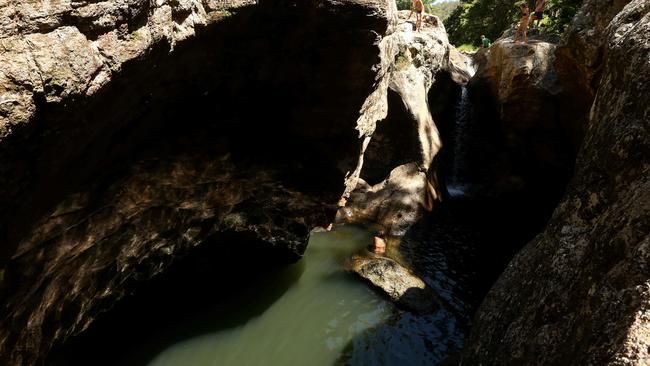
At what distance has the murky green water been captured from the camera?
24.8 feet

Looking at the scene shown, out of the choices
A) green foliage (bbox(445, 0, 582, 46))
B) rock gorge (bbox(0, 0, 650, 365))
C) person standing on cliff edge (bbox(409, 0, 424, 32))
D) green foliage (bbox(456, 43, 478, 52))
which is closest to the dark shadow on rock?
rock gorge (bbox(0, 0, 650, 365))

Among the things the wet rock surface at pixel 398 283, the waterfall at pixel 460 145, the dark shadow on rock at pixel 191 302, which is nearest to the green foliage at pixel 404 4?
the waterfall at pixel 460 145

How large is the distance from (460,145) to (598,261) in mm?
16146

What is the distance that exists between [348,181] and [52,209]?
5.14 m

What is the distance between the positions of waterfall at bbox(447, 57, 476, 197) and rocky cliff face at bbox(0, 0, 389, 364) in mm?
10685

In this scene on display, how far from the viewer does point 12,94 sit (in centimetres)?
261

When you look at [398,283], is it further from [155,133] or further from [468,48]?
[468,48]

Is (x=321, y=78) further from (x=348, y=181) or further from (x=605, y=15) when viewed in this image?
(x=605, y=15)

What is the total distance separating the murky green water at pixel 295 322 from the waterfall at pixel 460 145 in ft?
28.7

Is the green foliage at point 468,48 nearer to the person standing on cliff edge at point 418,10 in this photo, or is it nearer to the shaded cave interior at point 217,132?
the person standing on cliff edge at point 418,10

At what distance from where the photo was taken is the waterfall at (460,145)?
18.0 metres

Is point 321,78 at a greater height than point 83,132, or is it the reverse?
point 321,78

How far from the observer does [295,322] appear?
8641mm

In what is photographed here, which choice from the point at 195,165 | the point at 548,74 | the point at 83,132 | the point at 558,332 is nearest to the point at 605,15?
the point at 548,74
